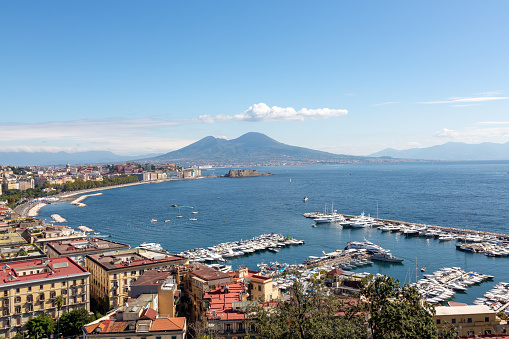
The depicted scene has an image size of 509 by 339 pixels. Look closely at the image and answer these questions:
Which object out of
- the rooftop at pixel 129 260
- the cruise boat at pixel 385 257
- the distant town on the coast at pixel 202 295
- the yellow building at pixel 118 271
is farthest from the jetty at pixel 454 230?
the yellow building at pixel 118 271

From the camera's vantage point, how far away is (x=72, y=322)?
18.2m

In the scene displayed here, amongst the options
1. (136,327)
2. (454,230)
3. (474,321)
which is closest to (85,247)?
(136,327)

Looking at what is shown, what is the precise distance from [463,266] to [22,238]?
3583 cm

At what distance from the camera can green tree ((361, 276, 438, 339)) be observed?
883 centimetres

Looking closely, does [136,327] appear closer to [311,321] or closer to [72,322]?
[311,321]

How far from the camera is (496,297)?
24.5m

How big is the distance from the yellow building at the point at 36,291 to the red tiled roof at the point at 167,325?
8572 mm

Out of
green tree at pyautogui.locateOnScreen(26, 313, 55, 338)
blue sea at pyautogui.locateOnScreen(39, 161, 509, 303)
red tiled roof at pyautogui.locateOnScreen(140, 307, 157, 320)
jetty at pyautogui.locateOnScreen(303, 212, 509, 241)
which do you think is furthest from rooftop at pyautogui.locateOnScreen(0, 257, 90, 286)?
jetty at pyautogui.locateOnScreen(303, 212, 509, 241)

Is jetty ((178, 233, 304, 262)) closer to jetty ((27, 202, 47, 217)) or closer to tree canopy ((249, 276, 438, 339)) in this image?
tree canopy ((249, 276, 438, 339))

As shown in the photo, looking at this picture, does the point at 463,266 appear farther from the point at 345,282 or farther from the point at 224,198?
the point at 224,198

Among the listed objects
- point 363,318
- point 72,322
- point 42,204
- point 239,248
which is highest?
point 363,318

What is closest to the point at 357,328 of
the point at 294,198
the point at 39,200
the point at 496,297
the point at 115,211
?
the point at 496,297

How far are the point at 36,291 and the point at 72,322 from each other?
8.02ft

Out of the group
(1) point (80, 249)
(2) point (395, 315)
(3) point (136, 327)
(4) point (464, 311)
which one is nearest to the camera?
(2) point (395, 315)
